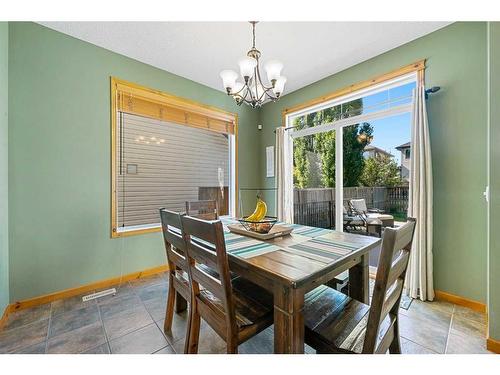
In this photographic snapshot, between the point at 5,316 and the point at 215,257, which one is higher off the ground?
the point at 215,257

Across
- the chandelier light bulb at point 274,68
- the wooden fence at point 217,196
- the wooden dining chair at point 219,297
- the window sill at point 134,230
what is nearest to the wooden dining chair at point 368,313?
the wooden dining chair at point 219,297

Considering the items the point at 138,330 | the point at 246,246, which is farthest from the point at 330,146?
the point at 138,330

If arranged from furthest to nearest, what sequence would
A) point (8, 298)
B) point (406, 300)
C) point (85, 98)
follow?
point (85, 98) → point (406, 300) → point (8, 298)

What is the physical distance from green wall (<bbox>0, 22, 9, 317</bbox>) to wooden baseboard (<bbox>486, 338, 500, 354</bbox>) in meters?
3.59

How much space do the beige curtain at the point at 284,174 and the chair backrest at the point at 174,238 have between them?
7.21 feet

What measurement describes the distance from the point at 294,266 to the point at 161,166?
253 cm

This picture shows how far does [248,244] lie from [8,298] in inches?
87.8

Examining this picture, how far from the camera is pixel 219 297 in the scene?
104cm

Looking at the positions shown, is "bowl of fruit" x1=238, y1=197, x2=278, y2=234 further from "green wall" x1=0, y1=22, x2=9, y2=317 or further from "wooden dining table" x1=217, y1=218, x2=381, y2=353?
"green wall" x1=0, y1=22, x2=9, y2=317

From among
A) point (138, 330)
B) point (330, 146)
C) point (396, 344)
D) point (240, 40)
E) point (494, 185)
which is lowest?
point (138, 330)

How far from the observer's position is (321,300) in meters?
1.28

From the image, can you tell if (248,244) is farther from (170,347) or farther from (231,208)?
(231,208)

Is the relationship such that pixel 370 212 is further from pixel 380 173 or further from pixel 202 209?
pixel 202 209

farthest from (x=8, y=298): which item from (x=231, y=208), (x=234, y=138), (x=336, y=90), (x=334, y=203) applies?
(x=336, y=90)
